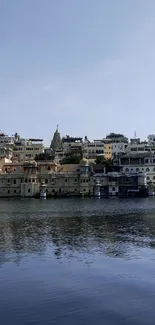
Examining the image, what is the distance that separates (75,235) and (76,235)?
81mm

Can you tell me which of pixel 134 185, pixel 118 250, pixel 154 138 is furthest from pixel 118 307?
pixel 154 138

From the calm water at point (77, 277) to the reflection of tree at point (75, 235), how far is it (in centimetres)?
6

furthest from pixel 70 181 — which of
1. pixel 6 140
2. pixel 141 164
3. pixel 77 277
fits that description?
pixel 77 277

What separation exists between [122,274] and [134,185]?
8279 centimetres

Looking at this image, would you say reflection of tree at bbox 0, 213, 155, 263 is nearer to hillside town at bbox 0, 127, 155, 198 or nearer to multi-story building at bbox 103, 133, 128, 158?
hillside town at bbox 0, 127, 155, 198

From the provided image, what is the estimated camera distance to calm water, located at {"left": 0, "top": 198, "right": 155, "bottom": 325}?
15859 millimetres

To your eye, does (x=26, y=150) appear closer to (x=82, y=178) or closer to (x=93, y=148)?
(x=93, y=148)

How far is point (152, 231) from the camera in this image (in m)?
36.9

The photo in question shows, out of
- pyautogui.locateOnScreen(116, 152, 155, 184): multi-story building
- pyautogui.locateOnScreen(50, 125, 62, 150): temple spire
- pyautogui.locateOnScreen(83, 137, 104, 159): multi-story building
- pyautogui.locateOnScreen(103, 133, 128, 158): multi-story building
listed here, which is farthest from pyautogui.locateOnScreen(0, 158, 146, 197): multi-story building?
pyautogui.locateOnScreen(50, 125, 62, 150): temple spire

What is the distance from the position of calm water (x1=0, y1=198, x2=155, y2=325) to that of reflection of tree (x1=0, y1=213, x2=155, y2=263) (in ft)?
0.20

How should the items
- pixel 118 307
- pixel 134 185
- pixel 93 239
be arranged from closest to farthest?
pixel 118 307
pixel 93 239
pixel 134 185

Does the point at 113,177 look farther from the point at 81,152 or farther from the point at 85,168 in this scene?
the point at 81,152

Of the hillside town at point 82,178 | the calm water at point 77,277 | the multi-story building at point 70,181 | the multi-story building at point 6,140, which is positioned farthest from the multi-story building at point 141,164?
the calm water at point 77,277

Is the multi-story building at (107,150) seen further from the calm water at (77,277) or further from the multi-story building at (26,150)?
the calm water at (77,277)
